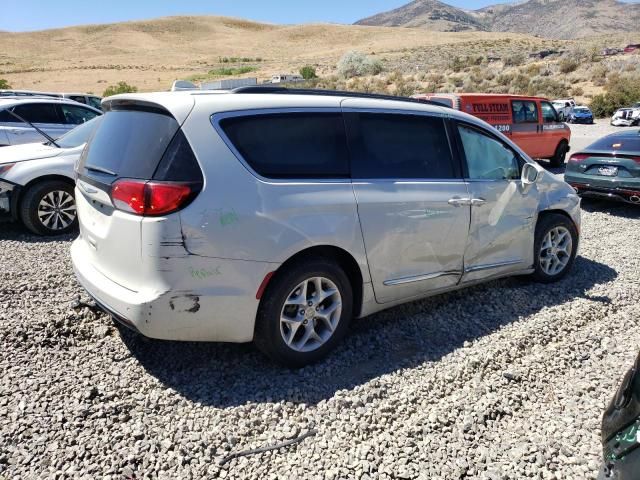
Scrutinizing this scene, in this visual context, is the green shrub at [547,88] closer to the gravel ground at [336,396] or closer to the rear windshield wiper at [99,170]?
the gravel ground at [336,396]

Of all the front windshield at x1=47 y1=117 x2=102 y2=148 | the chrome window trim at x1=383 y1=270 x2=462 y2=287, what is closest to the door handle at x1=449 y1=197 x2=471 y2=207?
the chrome window trim at x1=383 y1=270 x2=462 y2=287

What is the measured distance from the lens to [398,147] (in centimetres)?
385

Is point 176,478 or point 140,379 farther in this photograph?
point 140,379

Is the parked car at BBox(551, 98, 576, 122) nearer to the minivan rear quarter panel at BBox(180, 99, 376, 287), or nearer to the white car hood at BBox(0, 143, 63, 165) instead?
the white car hood at BBox(0, 143, 63, 165)

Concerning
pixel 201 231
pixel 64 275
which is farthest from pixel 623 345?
pixel 64 275

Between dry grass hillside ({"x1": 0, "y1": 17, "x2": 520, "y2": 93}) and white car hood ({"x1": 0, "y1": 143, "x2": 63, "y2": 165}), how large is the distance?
1954 inches

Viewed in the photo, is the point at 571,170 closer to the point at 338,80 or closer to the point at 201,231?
the point at 201,231

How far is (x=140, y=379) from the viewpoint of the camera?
10.9 ft

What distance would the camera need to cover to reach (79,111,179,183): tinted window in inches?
117

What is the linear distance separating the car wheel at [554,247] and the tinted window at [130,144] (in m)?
3.58

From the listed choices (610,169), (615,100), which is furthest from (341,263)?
(615,100)

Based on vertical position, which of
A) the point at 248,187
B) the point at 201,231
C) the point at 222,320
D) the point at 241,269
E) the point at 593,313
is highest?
the point at 248,187

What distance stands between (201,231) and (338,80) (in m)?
49.1

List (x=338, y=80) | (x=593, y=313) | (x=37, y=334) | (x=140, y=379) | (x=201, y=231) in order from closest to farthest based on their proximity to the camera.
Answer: (x=201, y=231) < (x=140, y=379) < (x=37, y=334) < (x=593, y=313) < (x=338, y=80)
